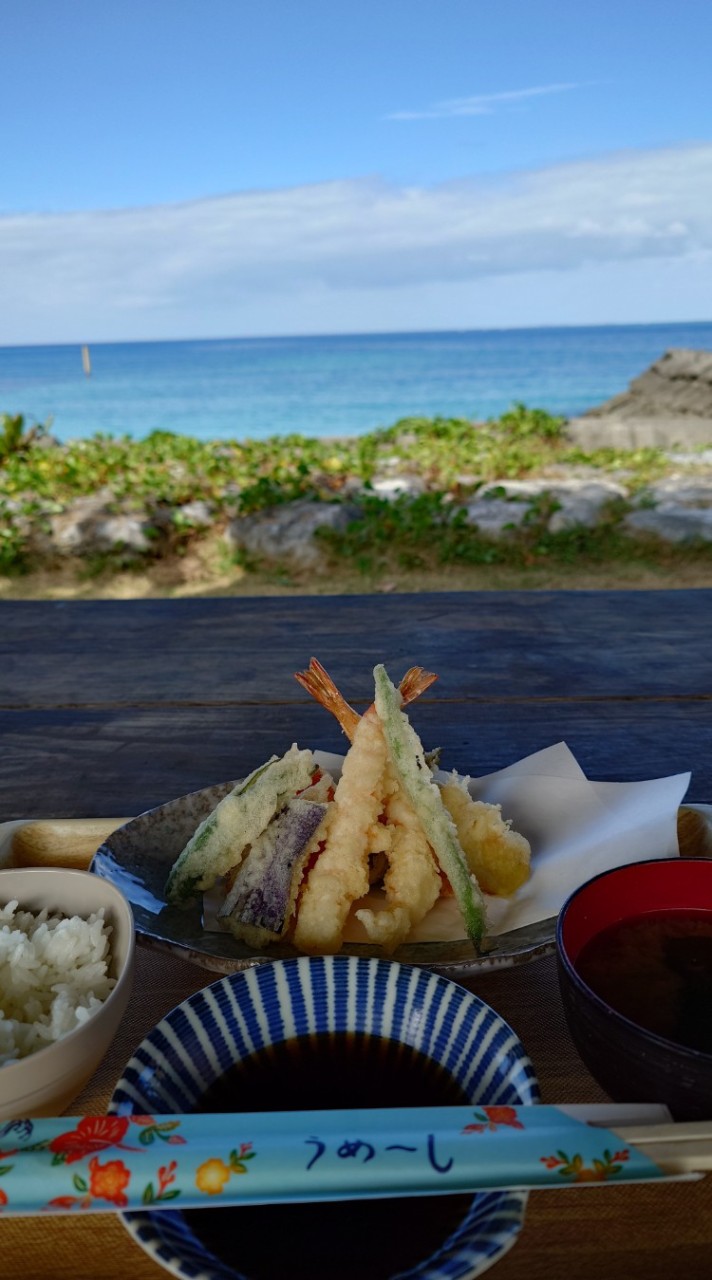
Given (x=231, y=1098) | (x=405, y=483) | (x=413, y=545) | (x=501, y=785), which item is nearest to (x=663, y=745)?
(x=501, y=785)

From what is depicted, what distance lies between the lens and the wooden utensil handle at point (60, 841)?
4.86 feet

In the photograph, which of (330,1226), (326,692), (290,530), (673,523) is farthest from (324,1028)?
(673,523)

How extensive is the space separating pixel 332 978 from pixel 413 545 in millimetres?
6581

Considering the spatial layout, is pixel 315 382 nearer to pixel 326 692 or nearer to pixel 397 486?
pixel 397 486

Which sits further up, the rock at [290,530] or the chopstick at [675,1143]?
the rock at [290,530]

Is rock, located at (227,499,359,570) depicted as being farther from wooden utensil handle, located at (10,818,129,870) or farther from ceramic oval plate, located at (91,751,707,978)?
ceramic oval plate, located at (91,751,707,978)

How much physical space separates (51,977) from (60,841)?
1.68ft

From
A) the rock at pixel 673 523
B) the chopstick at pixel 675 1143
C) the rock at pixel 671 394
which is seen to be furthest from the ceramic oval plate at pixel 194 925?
the rock at pixel 671 394

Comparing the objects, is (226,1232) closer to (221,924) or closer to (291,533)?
(221,924)

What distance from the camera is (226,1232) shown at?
722 millimetres

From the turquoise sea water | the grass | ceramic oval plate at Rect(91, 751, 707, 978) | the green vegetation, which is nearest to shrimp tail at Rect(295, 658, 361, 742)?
ceramic oval plate at Rect(91, 751, 707, 978)

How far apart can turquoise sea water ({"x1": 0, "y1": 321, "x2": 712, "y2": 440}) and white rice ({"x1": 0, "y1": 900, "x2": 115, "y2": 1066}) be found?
25.7 metres

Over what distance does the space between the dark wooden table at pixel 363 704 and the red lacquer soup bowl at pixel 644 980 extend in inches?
4.6

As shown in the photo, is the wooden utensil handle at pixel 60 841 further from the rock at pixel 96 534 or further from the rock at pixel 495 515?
the rock at pixel 495 515
